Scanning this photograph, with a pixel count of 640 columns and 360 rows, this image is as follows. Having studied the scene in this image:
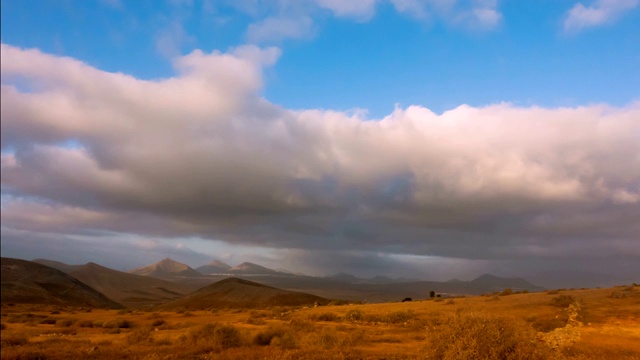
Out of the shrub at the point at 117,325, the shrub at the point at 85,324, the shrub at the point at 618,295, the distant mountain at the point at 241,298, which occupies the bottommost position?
the distant mountain at the point at 241,298

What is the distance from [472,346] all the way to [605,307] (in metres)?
21.3

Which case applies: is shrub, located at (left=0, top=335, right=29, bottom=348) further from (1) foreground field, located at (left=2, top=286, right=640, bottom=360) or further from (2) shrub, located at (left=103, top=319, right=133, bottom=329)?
(2) shrub, located at (left=103, top=319, right=133, bottom=329)

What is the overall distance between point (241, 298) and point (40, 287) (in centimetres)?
3774

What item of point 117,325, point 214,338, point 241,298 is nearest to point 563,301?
point 214,338

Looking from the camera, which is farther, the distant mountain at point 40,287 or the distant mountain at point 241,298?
the distant mountain at point 241,298

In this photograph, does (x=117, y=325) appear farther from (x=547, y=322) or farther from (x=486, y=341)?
(x=547, y=322)

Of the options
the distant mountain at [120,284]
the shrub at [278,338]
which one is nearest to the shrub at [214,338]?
the shrub at [278,338]

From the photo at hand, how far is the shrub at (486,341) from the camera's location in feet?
42.3

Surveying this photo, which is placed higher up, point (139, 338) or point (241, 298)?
point (139, 338)

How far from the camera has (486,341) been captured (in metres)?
13.0

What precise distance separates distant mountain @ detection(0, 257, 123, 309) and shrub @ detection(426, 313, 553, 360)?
75.9 m

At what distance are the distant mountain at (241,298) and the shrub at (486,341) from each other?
5556 centimetres

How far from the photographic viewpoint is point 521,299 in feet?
116

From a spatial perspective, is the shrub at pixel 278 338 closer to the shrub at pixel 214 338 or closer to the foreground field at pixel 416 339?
the foreground field at pixel 416 339
